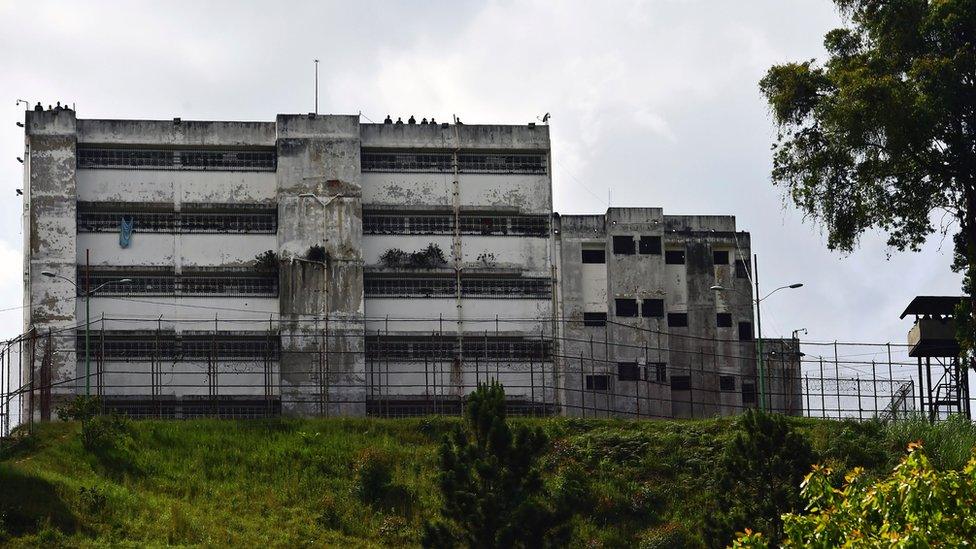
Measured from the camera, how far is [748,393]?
8462 centimetres

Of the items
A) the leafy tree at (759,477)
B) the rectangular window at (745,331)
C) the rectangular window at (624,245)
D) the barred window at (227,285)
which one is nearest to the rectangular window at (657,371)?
the rectangular window at (745,331)

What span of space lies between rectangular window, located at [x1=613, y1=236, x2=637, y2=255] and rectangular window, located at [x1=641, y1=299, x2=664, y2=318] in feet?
8.62

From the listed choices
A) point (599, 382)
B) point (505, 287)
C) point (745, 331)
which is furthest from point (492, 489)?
point (745, 331)

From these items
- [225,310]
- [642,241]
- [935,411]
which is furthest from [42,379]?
[935,411]

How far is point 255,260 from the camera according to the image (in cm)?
8312

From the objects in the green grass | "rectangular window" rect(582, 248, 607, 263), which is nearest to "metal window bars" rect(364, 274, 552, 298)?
"rectangular window" rect(582, 248, 607, 263)

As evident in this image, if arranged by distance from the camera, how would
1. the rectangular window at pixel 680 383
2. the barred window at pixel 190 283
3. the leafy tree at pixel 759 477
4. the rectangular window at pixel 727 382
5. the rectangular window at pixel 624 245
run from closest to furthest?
A: the leafy tree at pixel 759 477, the barred window at pixel 190 283, the rectangular window at pixel 680 383, the rectangular window at pixel 727 382, the rectangular window at pixel 624 245

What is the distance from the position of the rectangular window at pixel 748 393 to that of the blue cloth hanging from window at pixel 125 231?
30972 mm

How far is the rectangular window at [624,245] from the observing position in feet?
282

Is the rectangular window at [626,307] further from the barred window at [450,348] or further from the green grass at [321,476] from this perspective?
the green grass at [321,476]

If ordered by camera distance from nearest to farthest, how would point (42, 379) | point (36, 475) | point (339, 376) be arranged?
point (36, 475) → point (42, 379) → point (339, 376)

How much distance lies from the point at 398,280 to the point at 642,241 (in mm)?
12489

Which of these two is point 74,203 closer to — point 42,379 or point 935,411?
point 42,379

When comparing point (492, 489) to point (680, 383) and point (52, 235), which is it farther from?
point (52, 235)
